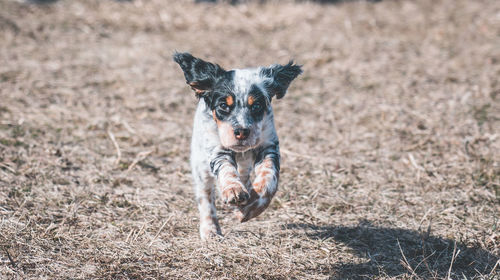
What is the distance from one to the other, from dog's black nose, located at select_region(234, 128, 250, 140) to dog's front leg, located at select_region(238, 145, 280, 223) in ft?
1.04

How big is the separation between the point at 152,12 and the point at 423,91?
259 inches

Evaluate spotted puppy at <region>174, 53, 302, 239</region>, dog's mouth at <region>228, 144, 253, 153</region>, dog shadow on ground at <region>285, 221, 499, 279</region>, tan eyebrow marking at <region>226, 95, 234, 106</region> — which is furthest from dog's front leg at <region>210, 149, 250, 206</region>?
dog shadow on ground at <region>285, 221, 499, 279</region>

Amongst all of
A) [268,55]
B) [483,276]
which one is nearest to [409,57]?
[268,55]

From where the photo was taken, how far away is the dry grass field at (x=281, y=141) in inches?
169

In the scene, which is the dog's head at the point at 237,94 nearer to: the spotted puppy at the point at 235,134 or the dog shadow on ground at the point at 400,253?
the spotted puppy at the point at 235,134

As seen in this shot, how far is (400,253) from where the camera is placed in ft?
14.7

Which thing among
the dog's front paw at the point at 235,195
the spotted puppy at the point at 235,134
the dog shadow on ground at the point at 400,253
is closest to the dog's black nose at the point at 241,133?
the spotted puppy at the point at 235,134

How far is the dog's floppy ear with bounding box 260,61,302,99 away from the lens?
4344 mm

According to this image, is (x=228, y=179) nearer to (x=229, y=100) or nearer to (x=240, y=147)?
(x=240, y=147)

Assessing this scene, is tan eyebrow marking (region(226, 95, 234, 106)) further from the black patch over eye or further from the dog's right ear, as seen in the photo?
the dog's right ear

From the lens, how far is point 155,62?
9852mm

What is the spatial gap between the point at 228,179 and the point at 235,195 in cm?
21

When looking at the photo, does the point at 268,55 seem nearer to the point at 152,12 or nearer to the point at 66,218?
the point at 152,12

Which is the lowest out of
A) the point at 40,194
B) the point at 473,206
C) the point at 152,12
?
the point at 152,12
